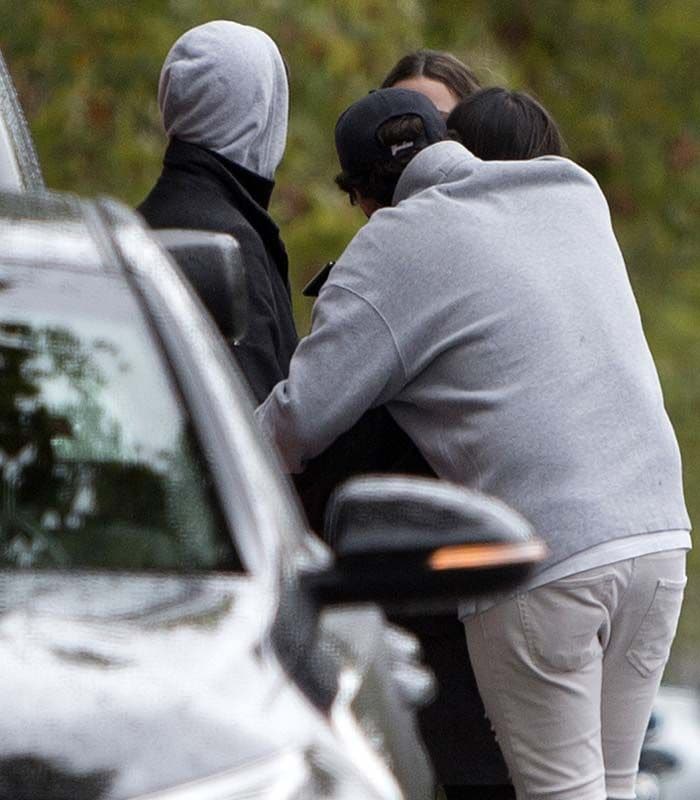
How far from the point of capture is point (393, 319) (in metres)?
4.17

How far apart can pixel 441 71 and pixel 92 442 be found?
9.93 ft

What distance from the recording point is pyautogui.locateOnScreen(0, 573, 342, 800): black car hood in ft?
7.71

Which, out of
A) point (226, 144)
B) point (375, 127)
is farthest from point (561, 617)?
point (226, 144)

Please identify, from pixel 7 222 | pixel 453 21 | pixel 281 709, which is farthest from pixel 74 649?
pixel 453 21

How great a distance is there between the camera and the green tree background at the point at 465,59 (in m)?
11.1

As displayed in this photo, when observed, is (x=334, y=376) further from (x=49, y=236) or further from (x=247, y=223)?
(x=49, y=236)

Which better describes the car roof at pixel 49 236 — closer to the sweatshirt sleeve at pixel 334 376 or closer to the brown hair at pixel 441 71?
the sweatshirt sleeve at pixel 334 376

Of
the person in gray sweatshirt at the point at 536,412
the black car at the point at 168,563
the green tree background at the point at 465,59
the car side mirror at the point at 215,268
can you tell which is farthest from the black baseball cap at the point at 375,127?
the green tree background at the point at 465,59

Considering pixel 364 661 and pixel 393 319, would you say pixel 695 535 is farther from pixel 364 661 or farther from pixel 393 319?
pixel 364 661

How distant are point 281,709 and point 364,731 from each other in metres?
0.21

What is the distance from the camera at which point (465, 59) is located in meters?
12.7

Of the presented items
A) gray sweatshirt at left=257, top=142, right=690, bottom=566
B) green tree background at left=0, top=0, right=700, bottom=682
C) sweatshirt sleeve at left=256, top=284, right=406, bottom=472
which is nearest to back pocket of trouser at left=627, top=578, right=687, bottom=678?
gray sweatshirt at left=257, top=142, right=690, bottom=566

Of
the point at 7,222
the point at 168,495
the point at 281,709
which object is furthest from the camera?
the point at 7,222

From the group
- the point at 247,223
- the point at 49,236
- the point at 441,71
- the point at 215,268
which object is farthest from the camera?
the point at 441,71
